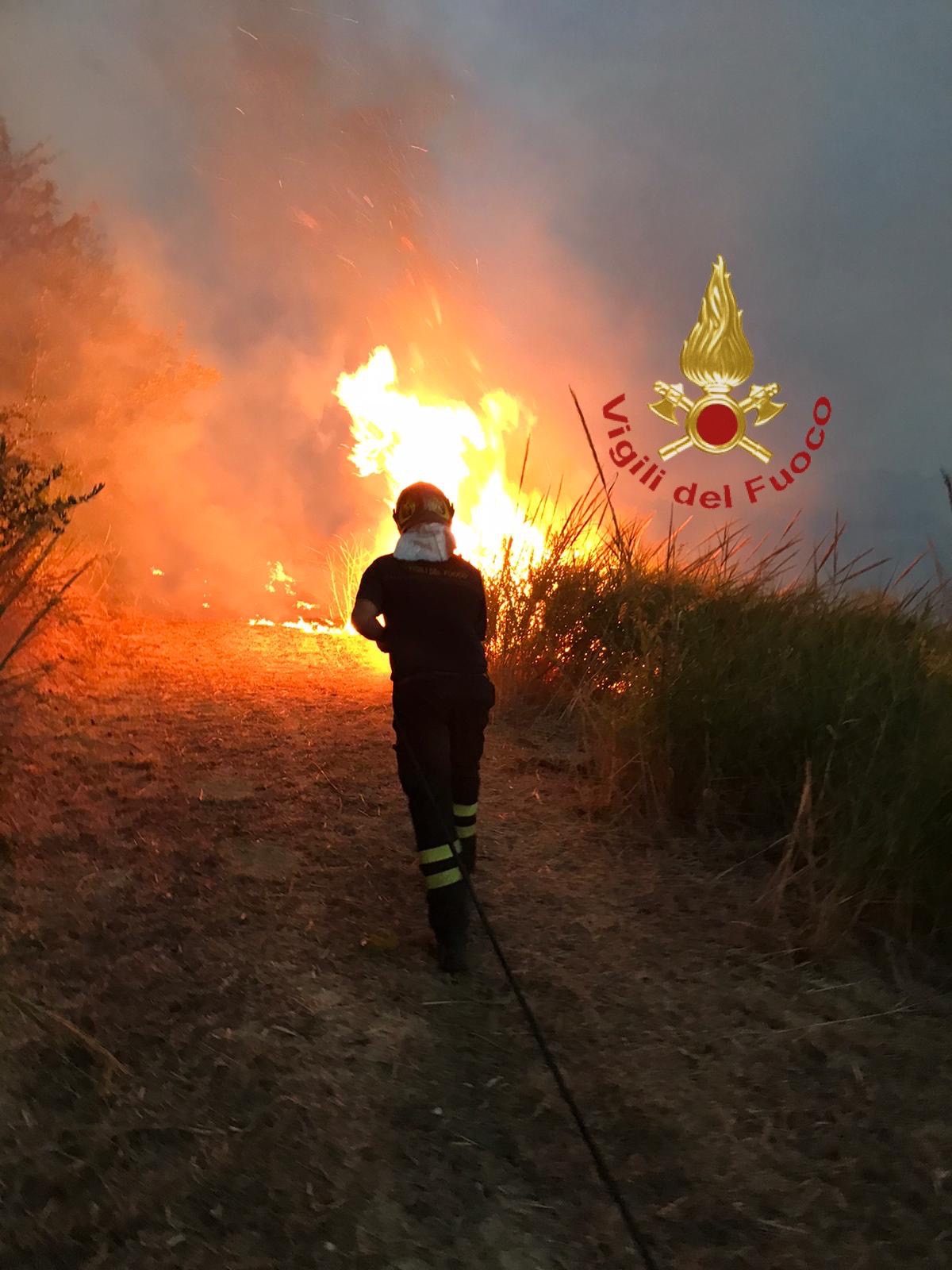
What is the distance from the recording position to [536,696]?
614 centimetres

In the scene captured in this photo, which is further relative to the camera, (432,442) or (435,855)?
(432,442)

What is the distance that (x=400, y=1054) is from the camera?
8.30 feet

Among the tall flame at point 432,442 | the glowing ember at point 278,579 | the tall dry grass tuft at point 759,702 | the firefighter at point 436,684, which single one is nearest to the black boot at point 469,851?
the firefighter at point 436,684

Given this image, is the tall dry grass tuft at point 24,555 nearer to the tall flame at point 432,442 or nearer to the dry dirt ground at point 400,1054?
the dry dirt ground at point 400,1054

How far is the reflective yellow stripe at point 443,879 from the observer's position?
9.96 feet

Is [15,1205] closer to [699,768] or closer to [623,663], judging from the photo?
[699,768]

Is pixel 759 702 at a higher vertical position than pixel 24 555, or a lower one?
lower

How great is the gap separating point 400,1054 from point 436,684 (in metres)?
1.30

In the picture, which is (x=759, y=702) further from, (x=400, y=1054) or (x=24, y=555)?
(x=24, y=555)

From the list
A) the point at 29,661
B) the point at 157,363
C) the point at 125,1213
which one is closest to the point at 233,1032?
the point at 125,1213

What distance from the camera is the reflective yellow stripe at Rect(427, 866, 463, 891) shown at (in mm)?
3035

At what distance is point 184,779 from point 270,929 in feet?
4.87

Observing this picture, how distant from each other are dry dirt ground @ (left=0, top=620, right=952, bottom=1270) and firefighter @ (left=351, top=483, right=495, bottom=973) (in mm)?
314

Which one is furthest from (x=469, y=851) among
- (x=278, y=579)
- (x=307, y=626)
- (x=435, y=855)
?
(x=278, y=579)
